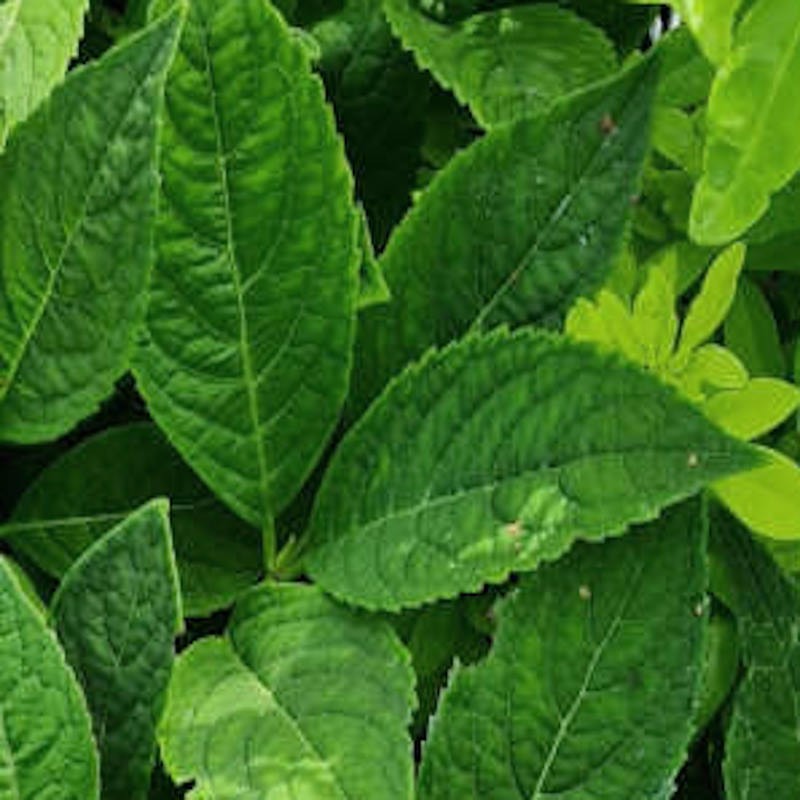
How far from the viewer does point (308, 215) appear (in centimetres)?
63

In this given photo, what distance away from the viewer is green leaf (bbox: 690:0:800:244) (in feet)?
1.90

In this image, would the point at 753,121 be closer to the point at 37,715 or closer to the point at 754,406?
the point at 754,406

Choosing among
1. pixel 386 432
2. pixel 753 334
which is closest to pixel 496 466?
pixel 386 432

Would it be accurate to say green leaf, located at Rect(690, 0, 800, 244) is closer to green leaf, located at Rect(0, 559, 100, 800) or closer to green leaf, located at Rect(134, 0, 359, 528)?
green leaf, located at Rect(134, 0, 359, 528)

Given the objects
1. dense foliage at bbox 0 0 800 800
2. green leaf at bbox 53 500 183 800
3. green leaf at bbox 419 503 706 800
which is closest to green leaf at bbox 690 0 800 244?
dense foliage at bbox 0 0 800 800

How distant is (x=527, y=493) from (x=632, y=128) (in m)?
0.14

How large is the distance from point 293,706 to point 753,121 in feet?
0.82

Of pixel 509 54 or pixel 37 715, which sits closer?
pixel 37 715

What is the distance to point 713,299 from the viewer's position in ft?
2.16

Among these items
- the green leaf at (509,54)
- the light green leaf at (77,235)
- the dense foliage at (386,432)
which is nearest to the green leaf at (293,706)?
the dense foliage at (386,432)

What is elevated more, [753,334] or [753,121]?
[753,121]

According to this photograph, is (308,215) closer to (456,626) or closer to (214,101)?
(214,101)

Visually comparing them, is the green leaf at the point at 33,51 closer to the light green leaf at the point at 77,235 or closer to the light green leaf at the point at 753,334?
the light green leaf at the point at 77,235

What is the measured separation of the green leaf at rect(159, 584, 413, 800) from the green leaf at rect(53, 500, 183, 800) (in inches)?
0.6
